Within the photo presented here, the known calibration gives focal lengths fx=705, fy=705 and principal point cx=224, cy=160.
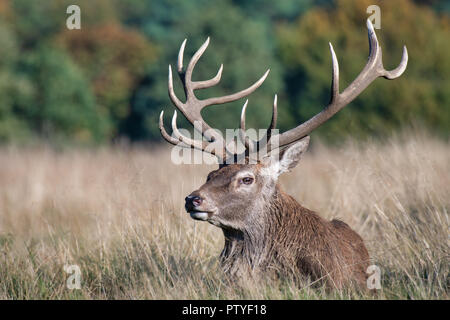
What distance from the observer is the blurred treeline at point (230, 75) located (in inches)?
1054

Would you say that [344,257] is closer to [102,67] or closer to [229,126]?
[229,126]

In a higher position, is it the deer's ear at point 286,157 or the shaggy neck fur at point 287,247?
the deer's ear at point 286,157

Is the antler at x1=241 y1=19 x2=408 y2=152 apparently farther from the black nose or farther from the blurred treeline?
the blurred treeline

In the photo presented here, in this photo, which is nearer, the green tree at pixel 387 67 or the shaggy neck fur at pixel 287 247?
the shaggy neck fur at pixel 287 247

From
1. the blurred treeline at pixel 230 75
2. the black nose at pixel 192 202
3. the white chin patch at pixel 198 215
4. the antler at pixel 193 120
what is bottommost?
the white chin patch at pixel 198 215

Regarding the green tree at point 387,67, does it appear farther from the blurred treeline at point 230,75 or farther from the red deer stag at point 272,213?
the red deer stag at point 272,213

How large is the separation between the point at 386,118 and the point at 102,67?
48.5 feet

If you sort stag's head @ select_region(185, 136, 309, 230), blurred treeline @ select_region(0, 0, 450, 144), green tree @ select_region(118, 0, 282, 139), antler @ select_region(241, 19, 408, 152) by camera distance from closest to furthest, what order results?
stag's head @ select_region(185, 136, 309, 230) < antler @ select_region(241, 19, 408, 152) < green tree @ select_region(118, 0, 282, 139) < blurred treeline @ select_region(0, 0, 450, 144)

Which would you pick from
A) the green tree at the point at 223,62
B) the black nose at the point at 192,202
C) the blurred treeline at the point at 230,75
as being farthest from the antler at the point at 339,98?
the green tree at the point at 223,62

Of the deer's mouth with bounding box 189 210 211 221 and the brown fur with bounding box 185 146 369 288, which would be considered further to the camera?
the brown fur with bounding box 185 146 369 288

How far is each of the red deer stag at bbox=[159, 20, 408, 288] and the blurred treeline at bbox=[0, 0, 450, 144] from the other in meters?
17.9

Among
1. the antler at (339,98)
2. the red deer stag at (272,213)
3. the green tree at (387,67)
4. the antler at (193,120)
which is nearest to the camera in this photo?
the red deer stag at (272,213)

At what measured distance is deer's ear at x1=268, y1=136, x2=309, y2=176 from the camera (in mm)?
5488

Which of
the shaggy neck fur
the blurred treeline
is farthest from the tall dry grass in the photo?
the blurred treeline
